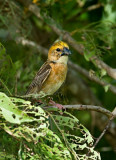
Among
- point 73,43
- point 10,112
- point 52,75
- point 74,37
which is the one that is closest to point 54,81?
point 52,75

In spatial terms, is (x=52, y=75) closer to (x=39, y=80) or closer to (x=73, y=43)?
(x=39, y=80)

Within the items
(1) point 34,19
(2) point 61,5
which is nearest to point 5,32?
(1) point 34,19

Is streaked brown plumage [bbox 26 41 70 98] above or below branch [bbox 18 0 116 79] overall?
below

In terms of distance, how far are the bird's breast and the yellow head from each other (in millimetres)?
254

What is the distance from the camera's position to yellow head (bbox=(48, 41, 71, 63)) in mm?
4824

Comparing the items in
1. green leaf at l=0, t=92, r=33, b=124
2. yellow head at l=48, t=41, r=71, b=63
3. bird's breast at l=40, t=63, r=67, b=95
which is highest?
yellow head at l=48, t=41, r=71, b=63

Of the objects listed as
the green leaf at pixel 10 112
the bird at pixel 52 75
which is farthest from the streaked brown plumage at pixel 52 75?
the green leaf at pixel 10 112

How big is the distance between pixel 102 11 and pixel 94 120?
181cm

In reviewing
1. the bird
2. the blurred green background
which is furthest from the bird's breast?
the blurred green background

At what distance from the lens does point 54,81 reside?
4.51m

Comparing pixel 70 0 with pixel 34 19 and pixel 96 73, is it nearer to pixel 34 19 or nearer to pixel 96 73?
pixel 34 19

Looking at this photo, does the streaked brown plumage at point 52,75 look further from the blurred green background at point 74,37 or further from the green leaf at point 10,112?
the green leaf at point 10,112

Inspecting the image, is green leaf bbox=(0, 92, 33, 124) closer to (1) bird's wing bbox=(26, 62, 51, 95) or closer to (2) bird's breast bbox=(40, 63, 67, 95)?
(1) bird's wing bbox=(26, 62, 51, 95)

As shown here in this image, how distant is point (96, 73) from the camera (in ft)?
14.4
